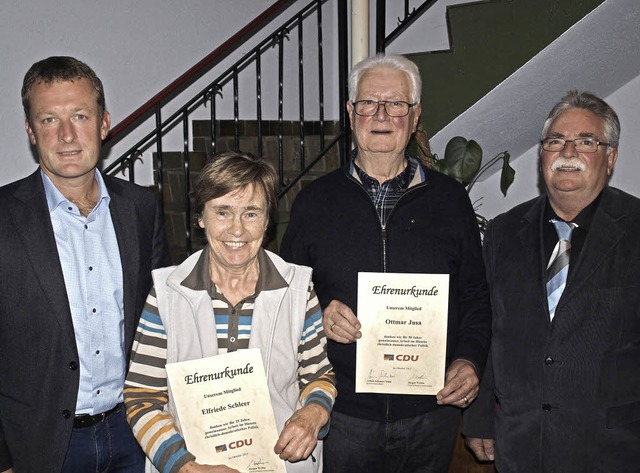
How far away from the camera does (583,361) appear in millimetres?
1838

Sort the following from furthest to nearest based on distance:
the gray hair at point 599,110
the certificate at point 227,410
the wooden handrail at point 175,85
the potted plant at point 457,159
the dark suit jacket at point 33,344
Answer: the wooden handrail at point 175,85 < the potted plant at point 457,159 < the gray hair at point 599,110 < the dark suit jacket at point 33,344 < the certificate at point 227,410

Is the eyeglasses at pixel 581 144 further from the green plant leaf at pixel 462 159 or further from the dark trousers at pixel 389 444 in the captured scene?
the green plant leaf at pixel 462 159

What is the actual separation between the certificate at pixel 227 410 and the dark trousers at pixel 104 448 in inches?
15.7

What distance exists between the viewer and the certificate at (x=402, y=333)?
186 cm

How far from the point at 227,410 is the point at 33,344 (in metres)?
0.56

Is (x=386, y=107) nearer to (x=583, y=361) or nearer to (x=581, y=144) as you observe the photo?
(x=581, y=144)

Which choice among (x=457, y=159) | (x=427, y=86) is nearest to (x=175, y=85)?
(x=427, y=86)

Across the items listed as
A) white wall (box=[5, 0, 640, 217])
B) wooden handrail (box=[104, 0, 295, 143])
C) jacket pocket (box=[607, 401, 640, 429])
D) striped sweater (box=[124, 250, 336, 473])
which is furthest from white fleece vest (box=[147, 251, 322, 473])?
white wall (box=[5, 0, 640, 217])

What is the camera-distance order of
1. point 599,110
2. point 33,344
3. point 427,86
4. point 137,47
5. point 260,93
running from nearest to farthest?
point 33,344 → point 599,110 → point 427,86 → point 260,93 → point 137,47

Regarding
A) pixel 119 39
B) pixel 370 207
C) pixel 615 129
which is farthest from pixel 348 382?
pixel 119 39

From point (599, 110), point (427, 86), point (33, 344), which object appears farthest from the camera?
point (427, 86)

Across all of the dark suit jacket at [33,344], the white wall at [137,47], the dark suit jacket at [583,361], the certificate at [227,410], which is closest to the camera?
the certificate at [227,410]

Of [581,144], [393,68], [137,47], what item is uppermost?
[137,47]
